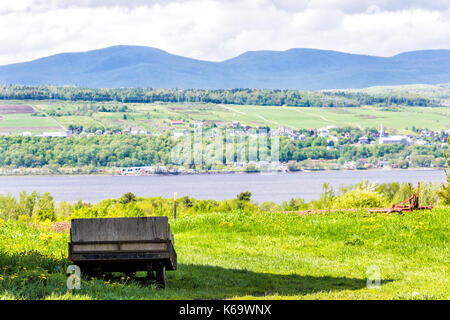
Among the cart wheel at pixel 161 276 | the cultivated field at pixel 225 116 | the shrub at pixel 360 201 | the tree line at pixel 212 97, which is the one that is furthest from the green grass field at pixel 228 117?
the cart wheel at pixel 161 276

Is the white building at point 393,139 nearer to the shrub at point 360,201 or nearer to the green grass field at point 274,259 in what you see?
the shrub at point 360,201

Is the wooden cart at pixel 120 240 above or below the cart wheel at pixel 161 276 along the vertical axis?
above

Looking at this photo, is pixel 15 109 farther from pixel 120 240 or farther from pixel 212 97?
pixel 120 240

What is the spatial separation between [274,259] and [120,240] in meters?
4.57

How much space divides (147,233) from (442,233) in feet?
27.0

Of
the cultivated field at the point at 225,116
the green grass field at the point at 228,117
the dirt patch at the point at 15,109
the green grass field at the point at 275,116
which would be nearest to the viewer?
the green grass field at the point at 228,117

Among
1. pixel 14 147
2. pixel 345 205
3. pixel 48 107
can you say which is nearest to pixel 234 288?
pixel 345 205

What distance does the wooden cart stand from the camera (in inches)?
296

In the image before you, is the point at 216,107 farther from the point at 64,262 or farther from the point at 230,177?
the point at 64,262

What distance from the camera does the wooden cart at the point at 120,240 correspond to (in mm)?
7527

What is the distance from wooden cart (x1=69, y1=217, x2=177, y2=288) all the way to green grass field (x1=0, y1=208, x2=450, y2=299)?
325 mm

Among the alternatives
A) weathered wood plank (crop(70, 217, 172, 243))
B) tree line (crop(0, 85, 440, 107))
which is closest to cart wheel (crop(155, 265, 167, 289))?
weathered wood plank (crop(70, 217, 172, 243))

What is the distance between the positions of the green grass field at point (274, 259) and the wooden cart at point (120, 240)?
1.07 ft

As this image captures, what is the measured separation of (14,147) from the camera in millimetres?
127938
